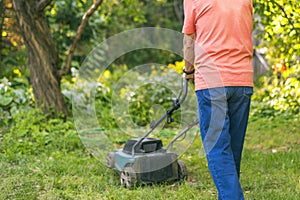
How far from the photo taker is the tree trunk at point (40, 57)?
5.05 metres

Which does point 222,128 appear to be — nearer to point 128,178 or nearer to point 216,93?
point 216,93

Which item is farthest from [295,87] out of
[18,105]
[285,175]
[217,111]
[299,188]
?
[18,105]

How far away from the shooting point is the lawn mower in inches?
124

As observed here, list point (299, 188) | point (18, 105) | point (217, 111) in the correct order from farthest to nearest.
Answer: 1. point (18, 105)
2. point (299, 188)
3. point (217, 111)

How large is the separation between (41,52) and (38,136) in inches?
44.6

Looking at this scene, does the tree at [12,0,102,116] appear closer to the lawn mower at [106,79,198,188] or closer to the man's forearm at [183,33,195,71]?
the lawn mower at [106,79,198,188]

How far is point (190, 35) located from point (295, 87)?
8.30ft

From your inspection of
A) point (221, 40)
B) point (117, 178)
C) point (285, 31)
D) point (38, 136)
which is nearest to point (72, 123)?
point (38, 136)

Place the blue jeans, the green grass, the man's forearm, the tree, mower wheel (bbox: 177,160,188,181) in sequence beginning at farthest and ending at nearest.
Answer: the tree → mower wheel (bbox: 177,160,188,181) → the green grass → the man's forearm → the blue jeans

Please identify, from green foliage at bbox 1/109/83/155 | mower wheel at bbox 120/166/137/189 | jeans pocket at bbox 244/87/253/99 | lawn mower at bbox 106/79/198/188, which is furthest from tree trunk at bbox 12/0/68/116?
jeans pocket at bbox 244/87/253/99

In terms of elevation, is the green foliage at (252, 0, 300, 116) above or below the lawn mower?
above

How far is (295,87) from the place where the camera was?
4.57 metres

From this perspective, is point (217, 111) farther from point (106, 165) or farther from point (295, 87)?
point (295, 87)

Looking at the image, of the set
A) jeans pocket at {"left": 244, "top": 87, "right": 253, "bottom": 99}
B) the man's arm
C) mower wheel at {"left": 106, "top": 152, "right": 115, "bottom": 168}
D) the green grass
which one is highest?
the man's arm
